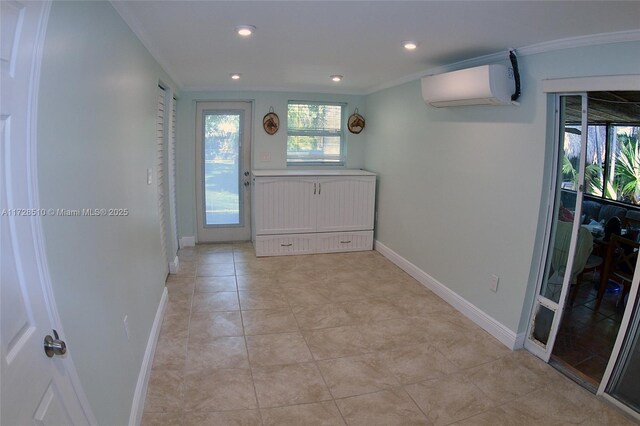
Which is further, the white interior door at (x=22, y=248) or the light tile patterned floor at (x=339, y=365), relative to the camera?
the light tile patterned floor at (x=339, y=365)

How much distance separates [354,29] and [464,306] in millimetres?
2405

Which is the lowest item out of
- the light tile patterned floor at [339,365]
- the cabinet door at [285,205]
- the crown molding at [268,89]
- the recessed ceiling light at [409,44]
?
the light tile patterned floor at [339,365]

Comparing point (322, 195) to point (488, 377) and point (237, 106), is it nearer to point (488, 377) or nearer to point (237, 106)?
point (237, 106)

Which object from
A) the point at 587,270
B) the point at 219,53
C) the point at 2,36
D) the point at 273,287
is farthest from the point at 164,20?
the point at 587,270

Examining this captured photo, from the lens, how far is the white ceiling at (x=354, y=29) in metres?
1.75

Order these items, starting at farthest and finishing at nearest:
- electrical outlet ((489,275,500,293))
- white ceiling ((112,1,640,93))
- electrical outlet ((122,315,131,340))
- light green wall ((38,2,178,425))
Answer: electrical outlet ((489,275,500,293))
electrical outlet ((122,315,131,340))
white ceiling ((112,1,640,93))
light green wall ((38,2,178,425))

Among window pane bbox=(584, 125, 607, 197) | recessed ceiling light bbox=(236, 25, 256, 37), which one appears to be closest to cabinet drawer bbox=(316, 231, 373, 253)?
window pane bbox=(584, 125, 607, 197)

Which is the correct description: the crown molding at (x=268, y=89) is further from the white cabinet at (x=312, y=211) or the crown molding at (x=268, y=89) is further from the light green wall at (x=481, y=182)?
the white cabinet at (x=312, y=211)

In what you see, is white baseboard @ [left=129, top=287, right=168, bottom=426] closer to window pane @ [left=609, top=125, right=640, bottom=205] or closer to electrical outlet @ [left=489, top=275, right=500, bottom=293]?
electrical outlet @ [left=489, top=275, right=500, bottom=293]

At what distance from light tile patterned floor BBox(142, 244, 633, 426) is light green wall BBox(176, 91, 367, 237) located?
147 centimetres

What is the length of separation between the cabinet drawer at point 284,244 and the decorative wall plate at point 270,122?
144cm

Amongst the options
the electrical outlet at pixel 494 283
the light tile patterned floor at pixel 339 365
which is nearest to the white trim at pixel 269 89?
the light tile patterned floor at pixel 339 365

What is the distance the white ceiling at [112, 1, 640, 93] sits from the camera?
1752 mm

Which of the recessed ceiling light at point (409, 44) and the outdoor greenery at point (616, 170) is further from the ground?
the recessed ceiling light at point (409, 44)
